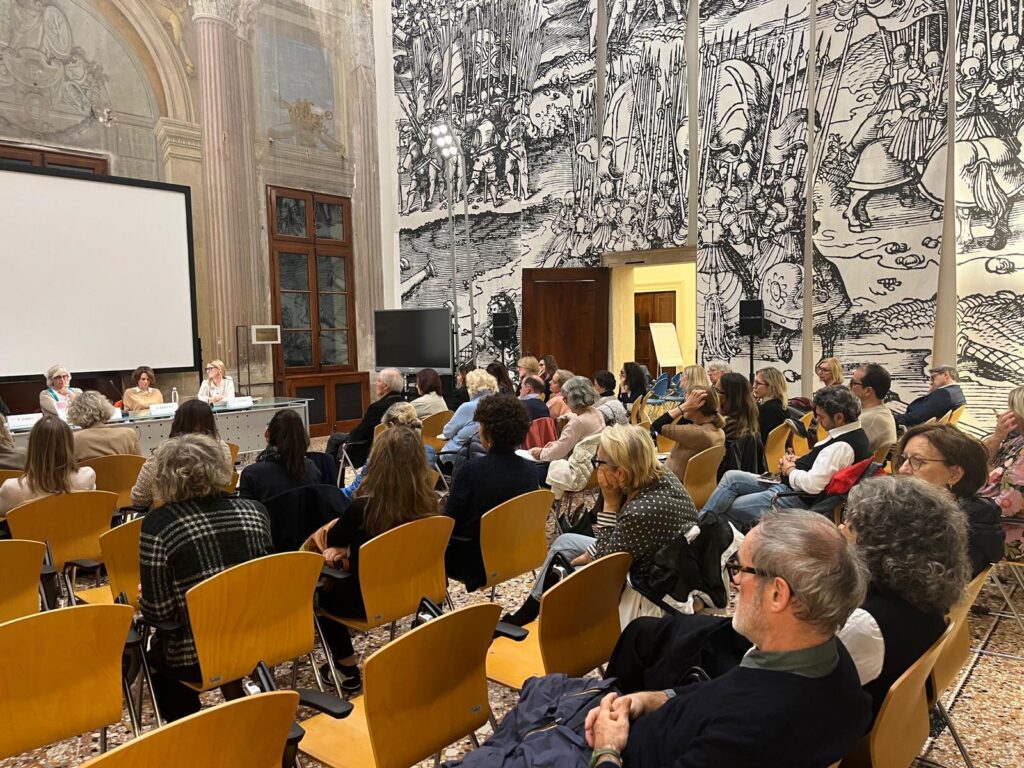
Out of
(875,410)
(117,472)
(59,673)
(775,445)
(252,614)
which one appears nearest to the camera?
(59,673)

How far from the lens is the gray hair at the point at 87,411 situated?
506 cm

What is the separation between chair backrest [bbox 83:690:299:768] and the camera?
1261 mm

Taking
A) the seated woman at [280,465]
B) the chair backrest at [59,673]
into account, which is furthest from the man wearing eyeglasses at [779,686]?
the seated woman at [280,465]

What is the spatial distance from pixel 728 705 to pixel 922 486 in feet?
3.23

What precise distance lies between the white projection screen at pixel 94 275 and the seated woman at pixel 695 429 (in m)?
7.69

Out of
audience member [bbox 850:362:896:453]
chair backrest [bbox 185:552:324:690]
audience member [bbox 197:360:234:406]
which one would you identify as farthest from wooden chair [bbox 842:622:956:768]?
audience member [bbox 197:360:234:406]

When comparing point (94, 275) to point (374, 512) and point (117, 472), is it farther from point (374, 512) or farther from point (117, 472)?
point (374, 512)

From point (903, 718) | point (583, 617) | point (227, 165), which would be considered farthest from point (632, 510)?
point (227, 165)

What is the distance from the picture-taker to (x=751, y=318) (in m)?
8.85

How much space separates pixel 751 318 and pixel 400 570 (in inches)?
280

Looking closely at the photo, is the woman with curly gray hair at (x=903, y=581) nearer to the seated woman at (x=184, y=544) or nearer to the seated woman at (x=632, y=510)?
the seated woman at (x=632, y=510)

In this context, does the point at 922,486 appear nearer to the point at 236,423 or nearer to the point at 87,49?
the point at 236,423

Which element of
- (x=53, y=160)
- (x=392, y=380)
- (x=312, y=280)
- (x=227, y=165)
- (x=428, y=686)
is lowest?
(x=428, y=686)

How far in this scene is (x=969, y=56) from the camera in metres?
7.72
